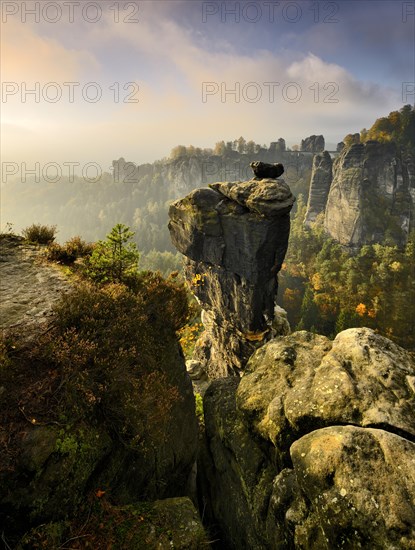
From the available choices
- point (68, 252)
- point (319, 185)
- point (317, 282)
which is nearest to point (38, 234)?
point (68, 252)

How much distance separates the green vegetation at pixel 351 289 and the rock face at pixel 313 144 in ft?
238

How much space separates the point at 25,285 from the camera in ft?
32.8

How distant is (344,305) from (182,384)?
66.9m

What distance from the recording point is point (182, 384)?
1023 cm

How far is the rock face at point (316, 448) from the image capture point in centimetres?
510

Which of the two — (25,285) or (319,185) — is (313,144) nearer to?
(319,185)

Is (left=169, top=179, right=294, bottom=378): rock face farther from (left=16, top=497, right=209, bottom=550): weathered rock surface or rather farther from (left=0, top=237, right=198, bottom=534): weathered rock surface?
(left=16, top=497, right=209, bottom=550): weathered rock surface

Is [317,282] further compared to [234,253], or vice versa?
[317,282]

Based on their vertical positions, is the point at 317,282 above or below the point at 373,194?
below

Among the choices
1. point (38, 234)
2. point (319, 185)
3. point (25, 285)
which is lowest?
point (25, 285)

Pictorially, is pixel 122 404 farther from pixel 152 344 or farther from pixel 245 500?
pixel 245 500

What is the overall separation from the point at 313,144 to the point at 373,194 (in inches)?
2779

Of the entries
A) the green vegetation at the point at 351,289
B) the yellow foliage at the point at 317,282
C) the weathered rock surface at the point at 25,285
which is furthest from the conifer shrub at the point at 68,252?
the yellow foliage at the point at 317,282

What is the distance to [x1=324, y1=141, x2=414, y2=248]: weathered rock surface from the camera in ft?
273
